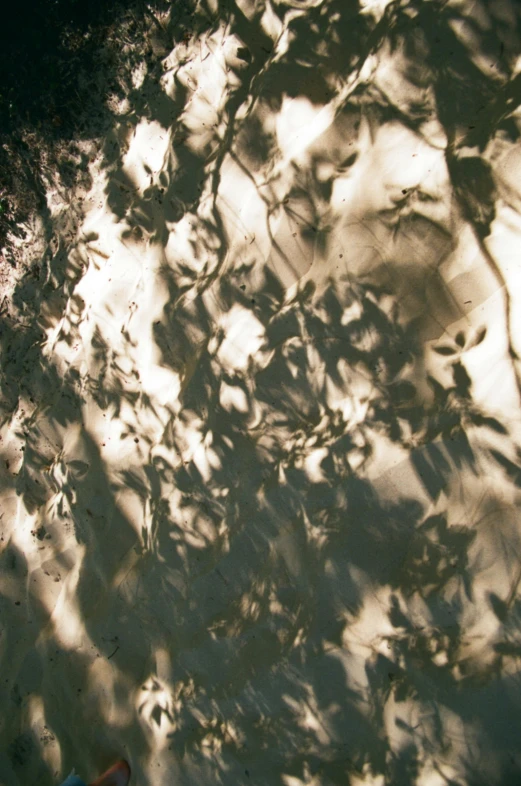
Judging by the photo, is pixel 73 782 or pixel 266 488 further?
pixel 73 782

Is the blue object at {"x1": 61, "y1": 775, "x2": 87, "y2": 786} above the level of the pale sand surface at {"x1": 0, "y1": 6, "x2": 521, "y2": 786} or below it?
below

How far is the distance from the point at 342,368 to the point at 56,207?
2540mm

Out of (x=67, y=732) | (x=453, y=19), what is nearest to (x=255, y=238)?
(x=453, y=19)

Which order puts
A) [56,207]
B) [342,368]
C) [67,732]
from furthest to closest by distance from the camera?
[56,207] < [67,732] < [342,368]

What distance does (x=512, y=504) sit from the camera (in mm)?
2340

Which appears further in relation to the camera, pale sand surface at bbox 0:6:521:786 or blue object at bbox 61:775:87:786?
blue object at bbox 61:775:87:786

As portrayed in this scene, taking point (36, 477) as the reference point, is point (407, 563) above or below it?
below

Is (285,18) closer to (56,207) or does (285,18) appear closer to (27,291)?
(56,207)

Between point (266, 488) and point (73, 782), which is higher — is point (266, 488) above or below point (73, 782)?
above

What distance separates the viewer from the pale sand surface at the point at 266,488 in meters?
2.42

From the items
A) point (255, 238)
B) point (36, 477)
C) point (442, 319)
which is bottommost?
point (442, 319)

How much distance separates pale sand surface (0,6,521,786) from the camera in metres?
2.42

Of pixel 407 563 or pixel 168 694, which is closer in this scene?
pixel 407 563

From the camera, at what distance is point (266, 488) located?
2805 millimetres
